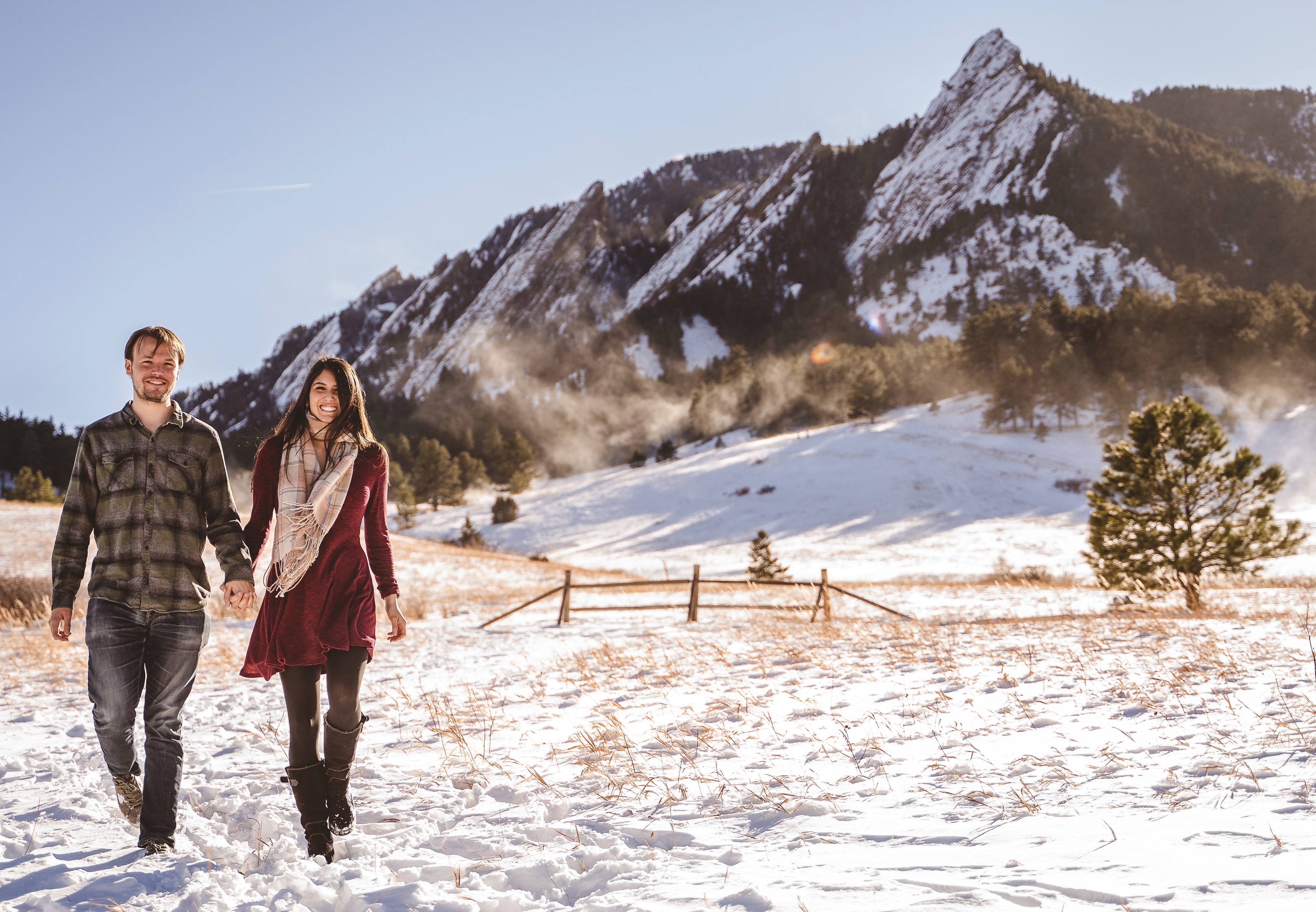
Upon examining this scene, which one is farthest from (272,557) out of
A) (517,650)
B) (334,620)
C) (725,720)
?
(517,650)

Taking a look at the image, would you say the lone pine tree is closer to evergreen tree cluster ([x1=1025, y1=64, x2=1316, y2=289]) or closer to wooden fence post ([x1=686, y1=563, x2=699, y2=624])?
wooden fence post ([x1=686, y1=563, x2=699, y2=624])

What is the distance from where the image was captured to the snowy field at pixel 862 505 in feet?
109

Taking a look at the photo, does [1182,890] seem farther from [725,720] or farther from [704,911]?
[725,720]

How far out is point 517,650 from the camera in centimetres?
978

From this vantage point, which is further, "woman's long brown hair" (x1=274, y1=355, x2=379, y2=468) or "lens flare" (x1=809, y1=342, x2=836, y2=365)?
"lens flare" (x1=809, y1=342, x2=836, y2=365)

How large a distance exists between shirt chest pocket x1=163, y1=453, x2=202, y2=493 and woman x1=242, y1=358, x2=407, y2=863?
0.91 ft

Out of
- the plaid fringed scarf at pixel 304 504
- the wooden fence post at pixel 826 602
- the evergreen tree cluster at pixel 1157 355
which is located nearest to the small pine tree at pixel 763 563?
the wooden fence post at pixel 826 602

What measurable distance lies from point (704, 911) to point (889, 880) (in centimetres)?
78

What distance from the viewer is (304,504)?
318 cm

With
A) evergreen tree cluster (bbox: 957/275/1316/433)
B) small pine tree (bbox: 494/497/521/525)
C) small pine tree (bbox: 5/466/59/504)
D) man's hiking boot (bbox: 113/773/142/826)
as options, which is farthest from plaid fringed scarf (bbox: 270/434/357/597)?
small pine tree (bbox: 5/466/59/504)

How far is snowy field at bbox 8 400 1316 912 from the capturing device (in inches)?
112

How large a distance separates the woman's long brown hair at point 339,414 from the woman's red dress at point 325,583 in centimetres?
6

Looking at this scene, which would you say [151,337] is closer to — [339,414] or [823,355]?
[339,414]

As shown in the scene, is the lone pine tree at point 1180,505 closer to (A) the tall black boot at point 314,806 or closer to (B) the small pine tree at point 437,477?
(A) the tall black boot at point 314,806
